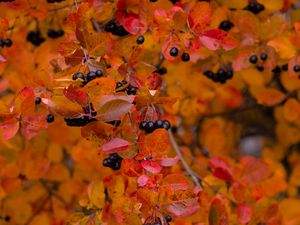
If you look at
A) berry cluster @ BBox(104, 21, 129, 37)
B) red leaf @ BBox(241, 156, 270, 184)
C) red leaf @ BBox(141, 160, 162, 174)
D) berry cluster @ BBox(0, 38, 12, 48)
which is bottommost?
red leaf @ BBox(241, 156, 270, 184)

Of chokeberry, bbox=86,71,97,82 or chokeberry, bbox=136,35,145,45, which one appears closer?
chokeberry, bbox=86,71,97,82

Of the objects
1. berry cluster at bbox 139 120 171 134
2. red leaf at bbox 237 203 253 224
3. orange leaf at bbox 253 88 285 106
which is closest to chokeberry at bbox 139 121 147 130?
berry cluster at bbox 139 120 171 134

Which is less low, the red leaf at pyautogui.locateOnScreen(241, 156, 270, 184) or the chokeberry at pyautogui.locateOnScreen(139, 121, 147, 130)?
the chokeberry at pyautogui.locateOnScreen(139, 121, 147, 130)

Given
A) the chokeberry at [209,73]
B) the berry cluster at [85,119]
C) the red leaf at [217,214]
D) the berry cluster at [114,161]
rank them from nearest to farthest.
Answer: the berry cluster at [85,119]
the berry cluster at [114,161]
the red leaf at [217,214]
the chokeberry at [209,73]

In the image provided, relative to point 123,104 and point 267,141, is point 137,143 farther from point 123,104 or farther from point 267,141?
point 267,141

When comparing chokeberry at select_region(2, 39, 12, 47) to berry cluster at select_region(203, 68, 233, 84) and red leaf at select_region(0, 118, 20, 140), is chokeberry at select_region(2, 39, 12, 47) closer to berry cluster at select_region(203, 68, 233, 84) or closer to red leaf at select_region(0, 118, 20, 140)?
red leaf at select_region(0, 118, 20, 140)

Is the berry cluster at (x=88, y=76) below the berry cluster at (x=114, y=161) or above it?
above

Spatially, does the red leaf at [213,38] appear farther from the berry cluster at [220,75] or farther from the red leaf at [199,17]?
the berry cluster at [220,75]

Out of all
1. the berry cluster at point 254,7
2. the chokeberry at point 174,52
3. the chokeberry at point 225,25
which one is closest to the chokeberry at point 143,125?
the chokeberry at point 174,52
